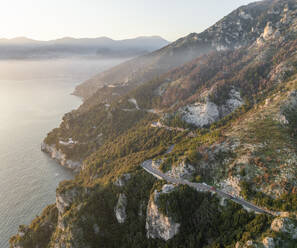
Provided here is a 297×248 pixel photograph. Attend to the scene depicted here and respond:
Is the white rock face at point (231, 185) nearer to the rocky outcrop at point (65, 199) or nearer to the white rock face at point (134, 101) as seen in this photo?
the rocky outcrop at point (65, 199)

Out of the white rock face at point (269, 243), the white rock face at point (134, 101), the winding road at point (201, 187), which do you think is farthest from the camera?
the white rock face at point (134, 101)

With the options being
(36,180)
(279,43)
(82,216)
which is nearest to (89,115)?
(36,180)

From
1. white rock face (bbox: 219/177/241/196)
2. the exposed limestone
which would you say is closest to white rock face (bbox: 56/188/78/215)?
the exposed limestone

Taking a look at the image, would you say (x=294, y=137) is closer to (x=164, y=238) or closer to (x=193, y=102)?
(x=164, y=238)

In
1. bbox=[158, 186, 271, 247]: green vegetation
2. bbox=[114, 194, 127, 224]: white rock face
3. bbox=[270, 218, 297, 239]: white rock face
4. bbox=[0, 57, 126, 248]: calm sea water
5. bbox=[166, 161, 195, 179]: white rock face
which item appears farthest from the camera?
bbox=[0, 57, 126, 248]: calm sea water

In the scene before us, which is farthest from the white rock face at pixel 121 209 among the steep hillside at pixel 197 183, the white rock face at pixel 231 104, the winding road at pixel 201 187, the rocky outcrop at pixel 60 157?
the white rock face at pixel 231 104

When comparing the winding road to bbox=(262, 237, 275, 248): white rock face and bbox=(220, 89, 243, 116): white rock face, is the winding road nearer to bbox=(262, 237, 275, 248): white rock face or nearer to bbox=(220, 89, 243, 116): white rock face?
bbox=(262, 237, 275, 248): white rock face
